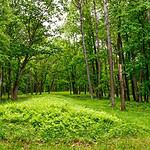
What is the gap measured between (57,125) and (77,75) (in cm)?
4933

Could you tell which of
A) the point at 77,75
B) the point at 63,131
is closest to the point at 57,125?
the point at 63,131

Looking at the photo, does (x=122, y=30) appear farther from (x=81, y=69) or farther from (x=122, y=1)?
(x=81, y=69)

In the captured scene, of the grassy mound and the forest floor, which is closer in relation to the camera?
the forest floor

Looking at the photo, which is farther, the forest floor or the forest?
the forest

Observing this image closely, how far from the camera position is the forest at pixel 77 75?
12406 millimetres

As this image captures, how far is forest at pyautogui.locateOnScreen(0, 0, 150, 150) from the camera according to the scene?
40.7 ft

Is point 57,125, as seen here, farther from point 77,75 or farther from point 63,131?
point 77,75

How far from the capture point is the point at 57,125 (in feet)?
44.2

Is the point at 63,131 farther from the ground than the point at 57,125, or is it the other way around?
the point at 57,125

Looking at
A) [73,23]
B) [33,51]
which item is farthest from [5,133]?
[73,23]

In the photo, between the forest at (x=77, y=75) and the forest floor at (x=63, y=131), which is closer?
the forest floor at (x=63, y=131)

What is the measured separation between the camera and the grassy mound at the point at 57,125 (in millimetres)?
12359

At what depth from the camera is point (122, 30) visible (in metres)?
28.7

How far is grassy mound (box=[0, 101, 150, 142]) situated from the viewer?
12359 mm
